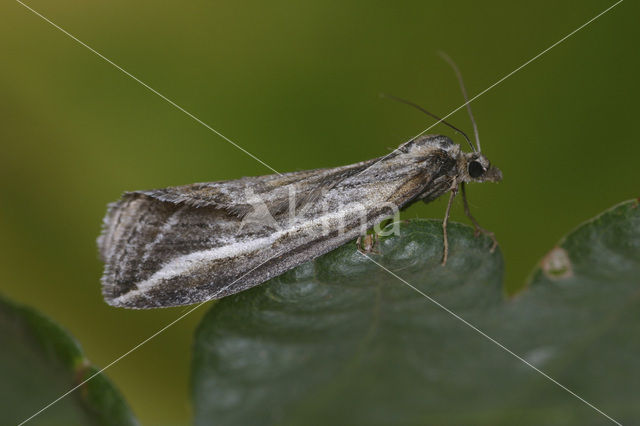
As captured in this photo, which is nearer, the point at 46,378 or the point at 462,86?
the point at 46,378

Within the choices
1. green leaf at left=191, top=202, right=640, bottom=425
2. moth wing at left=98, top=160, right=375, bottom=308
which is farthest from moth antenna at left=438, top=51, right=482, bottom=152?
green leaf at left=191, top=202, right=640, bottom=425

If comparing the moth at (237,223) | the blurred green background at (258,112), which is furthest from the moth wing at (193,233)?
the blurred green background at (258,112)

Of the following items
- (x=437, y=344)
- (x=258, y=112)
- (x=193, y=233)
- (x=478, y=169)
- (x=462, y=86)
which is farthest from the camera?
(x=258, y=112)

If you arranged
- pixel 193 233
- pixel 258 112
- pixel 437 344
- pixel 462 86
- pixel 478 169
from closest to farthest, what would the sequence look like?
pixel 437 344 → pixel 193 233 → pixel 478 169 → pixel 462 86 → pixel 258 112

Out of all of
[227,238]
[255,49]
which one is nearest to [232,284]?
[227,238]

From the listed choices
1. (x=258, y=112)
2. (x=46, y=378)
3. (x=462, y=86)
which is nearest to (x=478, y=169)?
(x=462, y=86)

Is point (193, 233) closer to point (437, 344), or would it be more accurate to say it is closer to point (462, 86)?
point (437, 344)

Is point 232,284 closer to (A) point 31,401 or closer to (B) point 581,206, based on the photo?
(A) point 31,401

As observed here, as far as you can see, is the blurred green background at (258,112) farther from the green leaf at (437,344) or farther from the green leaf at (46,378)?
the green leaf at (46,378)
